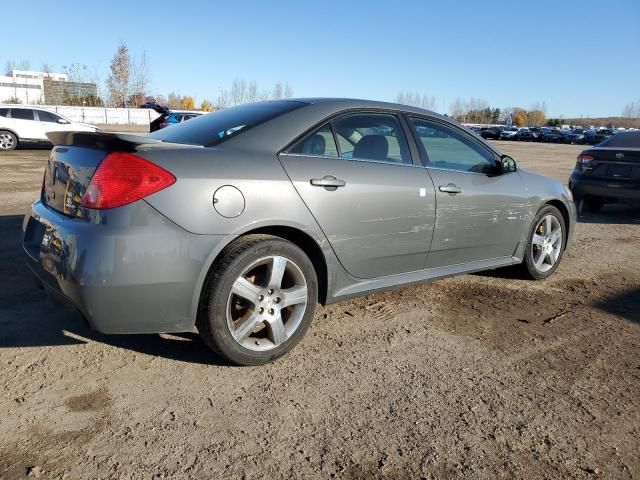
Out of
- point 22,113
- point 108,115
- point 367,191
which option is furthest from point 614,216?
point 108,115

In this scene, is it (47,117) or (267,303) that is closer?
(267,303)

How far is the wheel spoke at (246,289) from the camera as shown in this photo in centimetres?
289

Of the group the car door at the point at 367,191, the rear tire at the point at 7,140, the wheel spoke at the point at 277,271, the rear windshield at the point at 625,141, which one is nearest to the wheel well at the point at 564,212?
the car door at the point at 367,191

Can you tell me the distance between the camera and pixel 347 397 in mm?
2746

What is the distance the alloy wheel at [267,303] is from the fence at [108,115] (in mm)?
46760

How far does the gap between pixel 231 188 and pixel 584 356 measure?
2.40 metres

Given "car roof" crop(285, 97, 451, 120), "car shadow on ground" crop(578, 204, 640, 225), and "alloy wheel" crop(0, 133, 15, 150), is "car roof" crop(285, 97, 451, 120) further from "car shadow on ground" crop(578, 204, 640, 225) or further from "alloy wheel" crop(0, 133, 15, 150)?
"alloy wheel" crop(0, 133, 15, 150)

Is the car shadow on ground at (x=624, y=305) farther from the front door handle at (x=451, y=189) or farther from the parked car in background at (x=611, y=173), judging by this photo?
the parked car in background at (x=611, y=173)

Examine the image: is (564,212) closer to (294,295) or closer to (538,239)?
(538,239)

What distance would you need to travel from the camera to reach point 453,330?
3.69 meters

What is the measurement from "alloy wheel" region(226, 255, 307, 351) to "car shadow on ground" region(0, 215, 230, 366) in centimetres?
26

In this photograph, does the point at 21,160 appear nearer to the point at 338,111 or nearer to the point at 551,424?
the point at 338,111

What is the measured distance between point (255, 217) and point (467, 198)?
1856 mm

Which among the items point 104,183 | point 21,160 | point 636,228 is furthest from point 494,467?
point 21,160
